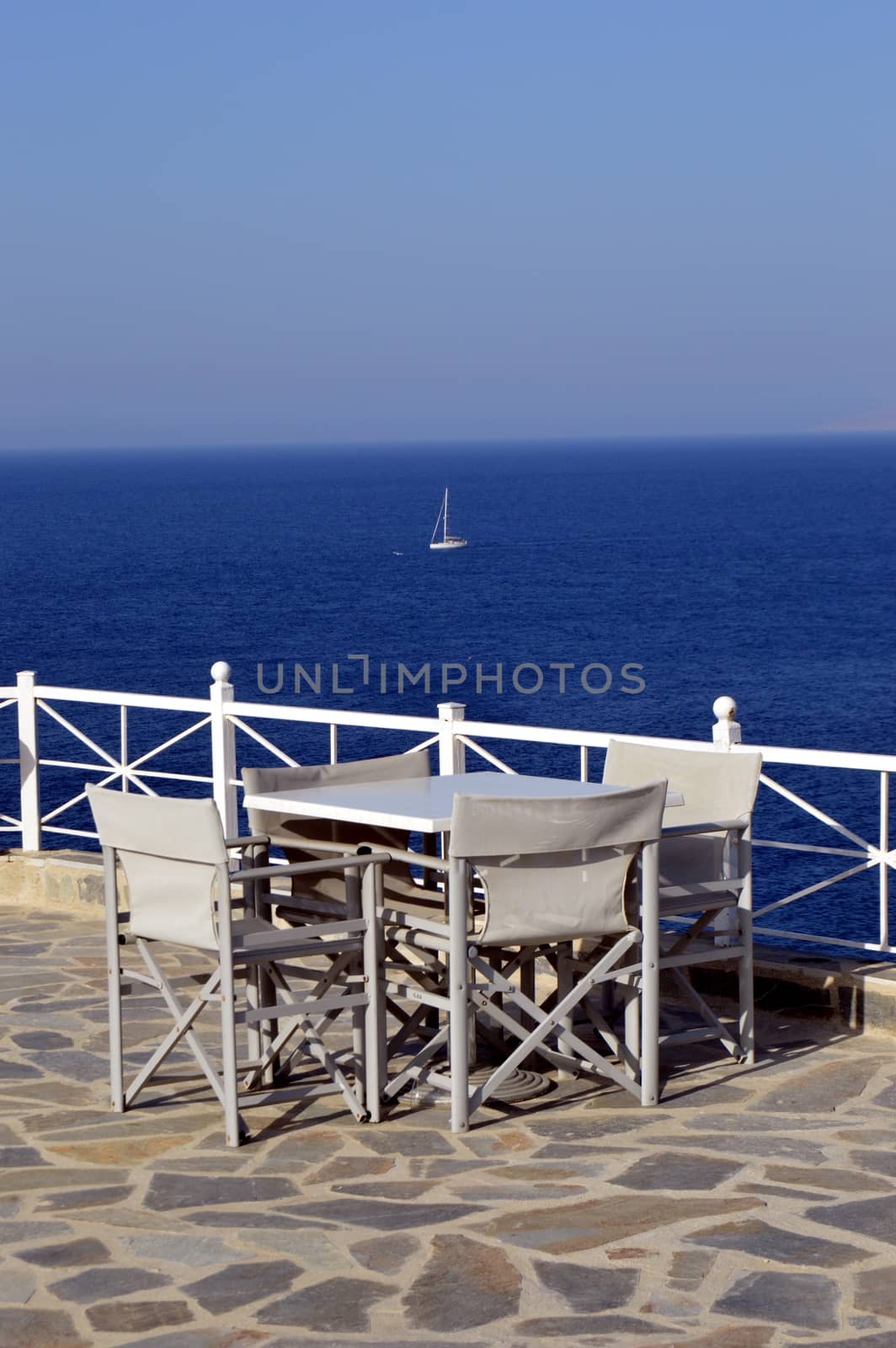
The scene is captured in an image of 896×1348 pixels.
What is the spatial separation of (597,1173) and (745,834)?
4.37 ft

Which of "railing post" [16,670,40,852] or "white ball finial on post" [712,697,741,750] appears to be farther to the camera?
"railing post" [16,670,40,852]

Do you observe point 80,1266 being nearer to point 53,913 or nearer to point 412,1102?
point 412,1102

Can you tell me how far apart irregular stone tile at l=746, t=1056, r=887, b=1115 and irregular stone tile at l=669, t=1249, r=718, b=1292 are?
3.63ft

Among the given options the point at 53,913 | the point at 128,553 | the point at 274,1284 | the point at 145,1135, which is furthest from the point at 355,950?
the point at 128,553

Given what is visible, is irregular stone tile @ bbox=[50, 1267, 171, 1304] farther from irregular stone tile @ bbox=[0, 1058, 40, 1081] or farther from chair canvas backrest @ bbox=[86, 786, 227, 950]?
irregular stone tile @ bbox=[0, 1058, 40, 1081]

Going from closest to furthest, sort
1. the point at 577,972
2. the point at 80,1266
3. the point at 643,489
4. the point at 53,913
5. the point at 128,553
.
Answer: the point at 80,1266, the point at 577,972, the point at 53,913, the point at 128,553, the point at 643,489

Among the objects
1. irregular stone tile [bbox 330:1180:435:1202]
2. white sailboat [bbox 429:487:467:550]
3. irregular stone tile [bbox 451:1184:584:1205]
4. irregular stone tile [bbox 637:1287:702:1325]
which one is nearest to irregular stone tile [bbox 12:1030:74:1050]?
irregular stone tile [bbox 330:1180:435:1202]

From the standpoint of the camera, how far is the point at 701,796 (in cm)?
548

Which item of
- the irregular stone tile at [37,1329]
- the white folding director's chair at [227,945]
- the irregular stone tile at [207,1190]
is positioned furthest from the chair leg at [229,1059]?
the irregular stone tile at [37,1329]

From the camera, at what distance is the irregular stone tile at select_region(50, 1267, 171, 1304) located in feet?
11.8

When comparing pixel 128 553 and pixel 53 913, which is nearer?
pixel 53 913

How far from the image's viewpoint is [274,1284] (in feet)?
11.9

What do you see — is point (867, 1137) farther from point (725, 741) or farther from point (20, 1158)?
point (20, 1158)

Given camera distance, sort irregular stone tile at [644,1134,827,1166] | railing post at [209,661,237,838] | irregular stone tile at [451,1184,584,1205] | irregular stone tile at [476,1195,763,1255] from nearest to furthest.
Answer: irregular stone tile at [476,1195,763,1255]
irregular stone tile at [451,1184,584,1205]
irregular stone tile at [644,1134,827,1166]
railing post at [209,661,237,838]
